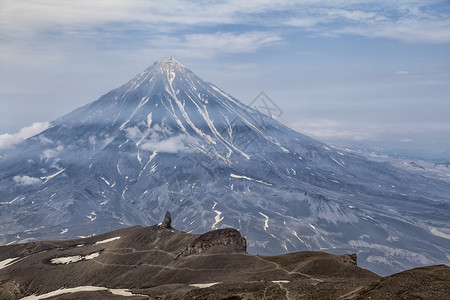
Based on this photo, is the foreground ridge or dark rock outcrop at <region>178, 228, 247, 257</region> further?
dark rock outcrop at <region>178, 228, 247, 257</region>

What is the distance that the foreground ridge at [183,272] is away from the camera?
54.1 m

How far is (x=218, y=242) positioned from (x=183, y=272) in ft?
50.2

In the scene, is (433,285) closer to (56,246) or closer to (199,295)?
(199,295)

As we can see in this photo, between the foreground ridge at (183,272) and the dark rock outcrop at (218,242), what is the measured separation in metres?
0.24

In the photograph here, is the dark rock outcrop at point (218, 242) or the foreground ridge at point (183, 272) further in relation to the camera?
the dark rock outcrop at point (218, 242)

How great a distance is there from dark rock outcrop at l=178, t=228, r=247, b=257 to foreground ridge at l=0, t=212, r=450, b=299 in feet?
0.78

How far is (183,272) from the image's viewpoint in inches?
3686

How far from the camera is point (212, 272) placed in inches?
3524

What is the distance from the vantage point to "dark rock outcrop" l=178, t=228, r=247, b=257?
105 meters

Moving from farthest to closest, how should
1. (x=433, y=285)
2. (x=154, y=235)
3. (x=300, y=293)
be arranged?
(x=154, y=235)
(x=300, y=293)
(x=433, y=285)

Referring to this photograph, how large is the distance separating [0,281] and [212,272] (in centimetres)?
5191

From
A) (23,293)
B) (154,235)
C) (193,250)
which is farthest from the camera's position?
(154,235)

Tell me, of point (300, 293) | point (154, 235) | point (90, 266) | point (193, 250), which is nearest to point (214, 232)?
point (193, 250)

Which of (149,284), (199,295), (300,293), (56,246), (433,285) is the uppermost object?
(433,285)
